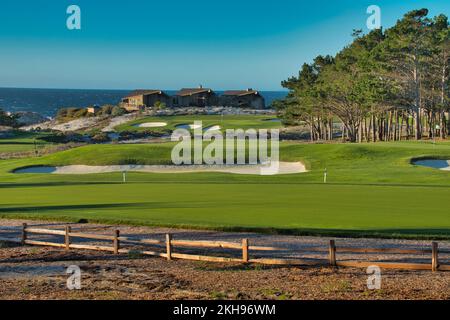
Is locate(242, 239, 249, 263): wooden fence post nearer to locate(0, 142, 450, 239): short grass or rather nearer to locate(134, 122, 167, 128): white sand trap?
locate(0, 142, 450, 239): short grass

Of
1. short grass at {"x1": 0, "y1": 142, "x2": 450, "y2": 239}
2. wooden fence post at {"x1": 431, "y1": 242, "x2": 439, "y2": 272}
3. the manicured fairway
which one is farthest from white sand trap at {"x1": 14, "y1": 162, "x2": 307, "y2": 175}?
wooden fence post at {"x1": 431, "y1": 242, "x2": 439, "y2": 272}

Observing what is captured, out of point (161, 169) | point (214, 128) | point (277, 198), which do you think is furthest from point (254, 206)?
point (214, 128)

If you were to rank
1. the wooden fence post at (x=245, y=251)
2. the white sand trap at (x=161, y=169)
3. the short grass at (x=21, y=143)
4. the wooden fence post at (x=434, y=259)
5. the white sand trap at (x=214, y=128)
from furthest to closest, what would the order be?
the white sand trap at (x=214, y=128) < the short grass at (x=21, y=143) < the white sand trap at (x=161, y=169) < the wooden fence post at (x=245, y=251) < the wooden fence post at (x=434, y=259)

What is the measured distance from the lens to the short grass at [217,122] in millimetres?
105500

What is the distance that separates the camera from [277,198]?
29688 mm

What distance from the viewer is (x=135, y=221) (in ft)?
80.3

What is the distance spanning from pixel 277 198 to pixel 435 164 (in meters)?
20.2

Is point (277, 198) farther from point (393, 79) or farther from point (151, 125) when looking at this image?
point (151, 125)

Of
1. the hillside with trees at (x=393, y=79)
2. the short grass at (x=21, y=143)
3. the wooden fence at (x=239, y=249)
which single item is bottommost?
the wooden fence at (x=239, y=249)

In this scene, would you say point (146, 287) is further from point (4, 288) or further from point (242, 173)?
point (242, 173)

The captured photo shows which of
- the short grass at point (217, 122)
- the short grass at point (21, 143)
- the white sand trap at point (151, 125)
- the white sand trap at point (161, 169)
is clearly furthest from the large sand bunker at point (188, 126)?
the white sand trap at point (161, 169)

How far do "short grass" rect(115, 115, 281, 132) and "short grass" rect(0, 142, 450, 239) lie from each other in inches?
2074

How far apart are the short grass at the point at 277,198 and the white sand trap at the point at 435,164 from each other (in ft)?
2.72

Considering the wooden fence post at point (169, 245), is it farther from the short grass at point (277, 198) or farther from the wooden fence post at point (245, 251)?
the short grass at point (277, 198)
